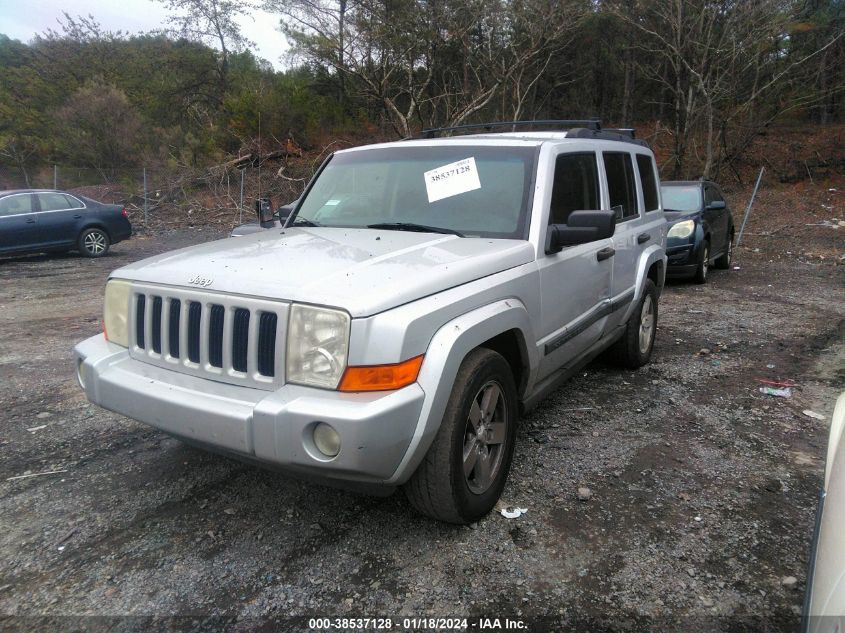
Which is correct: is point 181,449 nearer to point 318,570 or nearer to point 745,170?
point 318,570

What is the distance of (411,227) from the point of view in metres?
3.38

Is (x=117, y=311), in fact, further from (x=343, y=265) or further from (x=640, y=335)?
(x=640, y=335)

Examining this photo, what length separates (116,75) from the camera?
1292 inches

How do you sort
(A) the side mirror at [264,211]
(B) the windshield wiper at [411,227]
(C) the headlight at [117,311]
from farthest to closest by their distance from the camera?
(A) the side mirror at [264,211] → (B) the windshield wiper at [411,227] → (C) the headlight at [117,311]

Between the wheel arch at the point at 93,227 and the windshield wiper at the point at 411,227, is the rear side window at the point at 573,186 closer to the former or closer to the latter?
the windshield wiper at the point at 411,227

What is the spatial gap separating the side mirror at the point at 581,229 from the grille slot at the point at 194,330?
6.02 feet

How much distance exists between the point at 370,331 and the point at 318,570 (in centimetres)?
110

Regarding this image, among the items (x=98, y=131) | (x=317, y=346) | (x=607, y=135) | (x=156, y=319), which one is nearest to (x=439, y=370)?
(x=317, y=346)

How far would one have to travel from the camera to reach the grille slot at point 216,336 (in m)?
2.49

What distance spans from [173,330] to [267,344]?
1.93ft

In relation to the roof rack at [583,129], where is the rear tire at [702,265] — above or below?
below

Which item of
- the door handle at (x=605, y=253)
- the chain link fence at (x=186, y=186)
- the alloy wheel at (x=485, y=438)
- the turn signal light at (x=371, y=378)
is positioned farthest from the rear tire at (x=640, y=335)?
the chain link fence at (x=186, y=186)

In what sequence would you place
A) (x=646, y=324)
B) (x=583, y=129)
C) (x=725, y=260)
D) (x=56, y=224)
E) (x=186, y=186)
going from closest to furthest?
(x=583, y=129)
(x=646, y=324)
(x=725, y=260)
(x=56, y=224)
(x=186, y=186)

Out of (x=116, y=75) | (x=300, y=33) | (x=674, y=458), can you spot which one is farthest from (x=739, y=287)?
(x=116, y=75)
